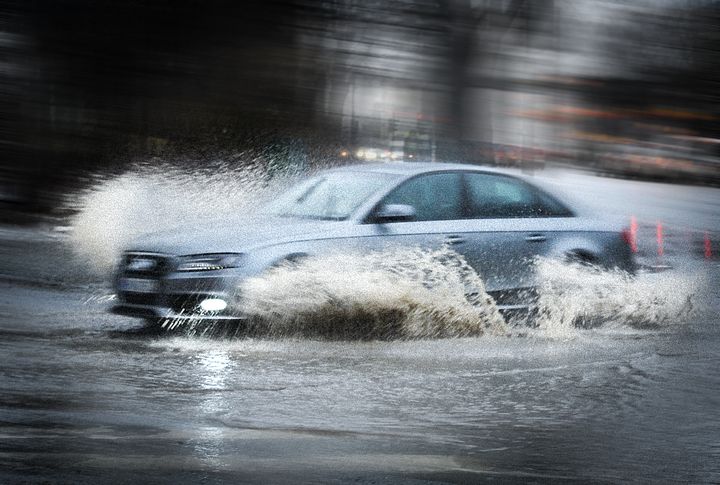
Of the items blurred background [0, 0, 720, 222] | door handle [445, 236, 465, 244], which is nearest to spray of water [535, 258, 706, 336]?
door handle [445, 236, 465, 244]

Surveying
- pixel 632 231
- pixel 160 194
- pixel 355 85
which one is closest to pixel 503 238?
pixel 632 231

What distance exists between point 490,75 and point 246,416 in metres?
4.31

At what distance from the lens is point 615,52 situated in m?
1.63

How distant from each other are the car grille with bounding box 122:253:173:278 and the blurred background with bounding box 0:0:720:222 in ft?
20.3

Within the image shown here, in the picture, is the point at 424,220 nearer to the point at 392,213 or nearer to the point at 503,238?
the point at 392,213

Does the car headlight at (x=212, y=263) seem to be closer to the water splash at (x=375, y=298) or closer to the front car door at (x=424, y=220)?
the water splash at (x=375, y=298)

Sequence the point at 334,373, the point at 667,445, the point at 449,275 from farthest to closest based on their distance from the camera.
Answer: the point at 449,275 < the point at 334,373 < the point at 667,445

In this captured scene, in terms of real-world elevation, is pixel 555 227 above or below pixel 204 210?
below

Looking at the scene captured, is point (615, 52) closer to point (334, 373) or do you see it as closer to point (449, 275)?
point (334, 373)

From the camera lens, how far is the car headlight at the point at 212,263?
25.8ft

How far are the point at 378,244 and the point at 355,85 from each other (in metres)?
6.53

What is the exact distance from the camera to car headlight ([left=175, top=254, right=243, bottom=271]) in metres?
7.86

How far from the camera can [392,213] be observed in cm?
832

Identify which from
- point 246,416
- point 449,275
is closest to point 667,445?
point 246,416
